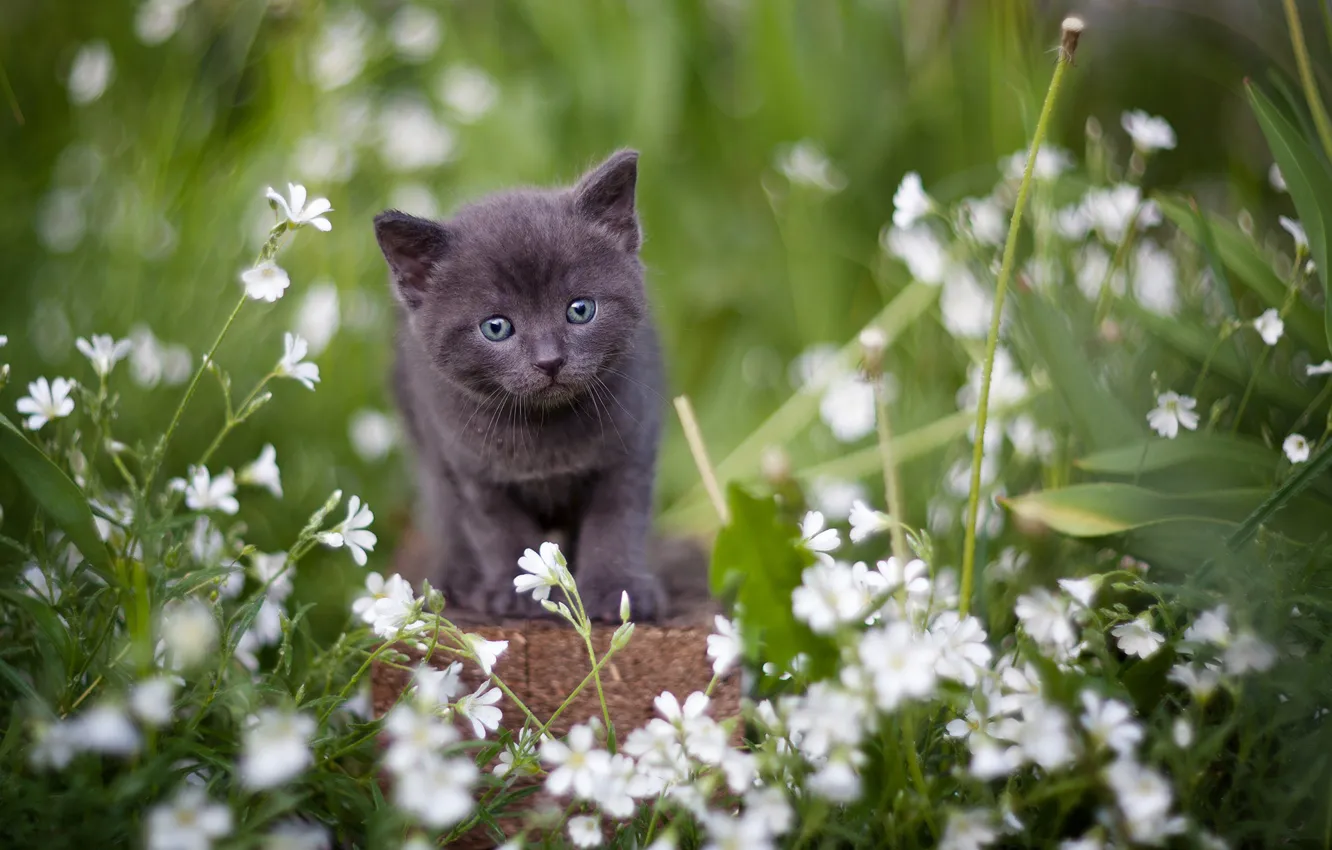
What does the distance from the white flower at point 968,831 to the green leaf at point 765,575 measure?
→ 0.24 metres

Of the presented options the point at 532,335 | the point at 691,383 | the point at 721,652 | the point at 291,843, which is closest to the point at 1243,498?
Answer: the point at 721,652

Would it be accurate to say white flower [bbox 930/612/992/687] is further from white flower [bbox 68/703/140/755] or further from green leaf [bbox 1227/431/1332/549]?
white flower [bbox 68/703/140/755]

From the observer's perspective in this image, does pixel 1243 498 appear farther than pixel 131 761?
Yes

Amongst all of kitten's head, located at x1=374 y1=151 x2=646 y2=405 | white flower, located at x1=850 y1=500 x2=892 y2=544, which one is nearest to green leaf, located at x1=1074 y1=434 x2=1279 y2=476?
white flower, located at x1=850 y1=500 x2=892 y2=544

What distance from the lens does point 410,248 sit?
162cm

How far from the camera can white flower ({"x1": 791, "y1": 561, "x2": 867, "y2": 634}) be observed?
1120 mm

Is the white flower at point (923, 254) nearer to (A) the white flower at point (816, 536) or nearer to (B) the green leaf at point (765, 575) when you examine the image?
(A) the white flower at point (816, 536)

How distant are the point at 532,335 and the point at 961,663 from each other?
749mm

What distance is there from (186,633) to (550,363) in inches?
25.3

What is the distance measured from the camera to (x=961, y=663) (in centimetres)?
126

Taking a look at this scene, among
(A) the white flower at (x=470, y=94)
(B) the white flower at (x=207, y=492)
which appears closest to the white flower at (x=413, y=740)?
(B) the white flower at (x=207, y=492)

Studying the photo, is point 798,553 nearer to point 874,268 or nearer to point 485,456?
point 485,456

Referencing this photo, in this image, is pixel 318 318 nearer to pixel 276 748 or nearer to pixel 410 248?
pixel 410 248

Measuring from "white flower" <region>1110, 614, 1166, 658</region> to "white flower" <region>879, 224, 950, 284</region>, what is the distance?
1.21 metres
